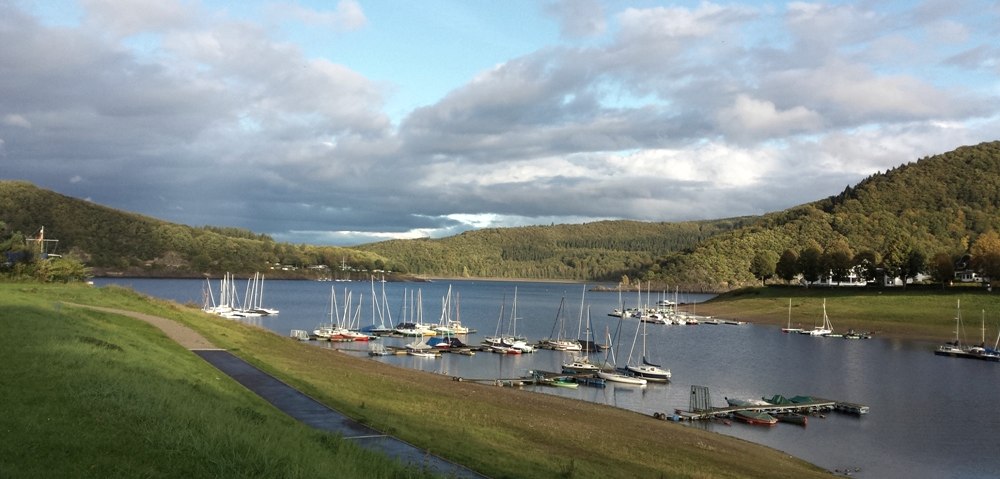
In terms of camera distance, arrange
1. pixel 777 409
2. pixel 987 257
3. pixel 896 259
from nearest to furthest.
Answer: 1. pixel 777 409
2. pixel 987 257
3. pixel 896 259

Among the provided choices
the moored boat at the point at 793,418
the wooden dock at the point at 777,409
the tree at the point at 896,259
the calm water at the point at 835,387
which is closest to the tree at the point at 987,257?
the tree at the point at 896,259

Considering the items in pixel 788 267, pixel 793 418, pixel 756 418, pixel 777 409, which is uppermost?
pixel 788 267

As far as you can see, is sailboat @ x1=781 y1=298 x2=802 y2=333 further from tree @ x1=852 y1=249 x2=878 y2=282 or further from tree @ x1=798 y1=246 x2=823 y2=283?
tree @ x1=852 y1=249 x2=878 y2=282

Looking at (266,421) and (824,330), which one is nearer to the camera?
(266,421)

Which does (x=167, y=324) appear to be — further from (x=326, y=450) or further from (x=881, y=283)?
(x=881, y=283)

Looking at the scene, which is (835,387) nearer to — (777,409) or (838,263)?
(777,409)

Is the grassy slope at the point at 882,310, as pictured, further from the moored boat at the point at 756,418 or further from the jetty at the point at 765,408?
the moored boat at the point at 756,418

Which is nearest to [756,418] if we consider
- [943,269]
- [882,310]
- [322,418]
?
[322,418]

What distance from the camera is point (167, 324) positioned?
40469 mm

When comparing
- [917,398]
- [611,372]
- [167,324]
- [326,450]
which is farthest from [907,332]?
[326,450]

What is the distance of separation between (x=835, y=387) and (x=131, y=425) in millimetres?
58573

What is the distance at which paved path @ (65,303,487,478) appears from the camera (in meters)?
16.6

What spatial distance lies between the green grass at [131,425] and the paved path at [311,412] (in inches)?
46.5

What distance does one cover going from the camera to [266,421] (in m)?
17.0
